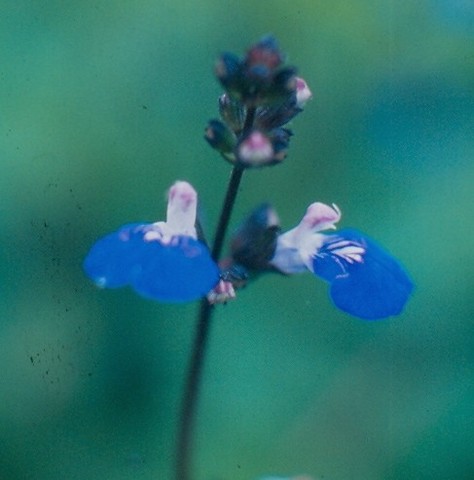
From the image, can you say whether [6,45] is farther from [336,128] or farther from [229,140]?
[229,140]

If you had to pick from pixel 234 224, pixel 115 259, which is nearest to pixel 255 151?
pixel 115 259

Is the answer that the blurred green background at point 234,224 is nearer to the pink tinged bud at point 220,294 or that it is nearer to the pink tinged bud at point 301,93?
the pink tinged bud at point 220,294

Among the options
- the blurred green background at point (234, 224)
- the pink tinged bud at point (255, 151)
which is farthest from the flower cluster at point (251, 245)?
the blurred green background at point (234, 224)

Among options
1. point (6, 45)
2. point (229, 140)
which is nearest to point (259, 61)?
point (229, 140)

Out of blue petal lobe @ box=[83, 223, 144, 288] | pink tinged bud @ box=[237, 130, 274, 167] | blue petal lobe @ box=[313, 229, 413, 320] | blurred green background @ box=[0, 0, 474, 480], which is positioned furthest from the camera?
blurred green background @ box=[0, 0, 474, 480]

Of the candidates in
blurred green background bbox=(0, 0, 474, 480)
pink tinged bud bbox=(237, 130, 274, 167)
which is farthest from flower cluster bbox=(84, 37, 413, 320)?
blurred green background bbox=(0, 0, 474, 480)

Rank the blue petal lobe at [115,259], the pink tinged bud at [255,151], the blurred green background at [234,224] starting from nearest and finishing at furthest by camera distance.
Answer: the pink tinged bud at [255,151] < the blue petal lobe at [115,259] < the blurred green background at [234,224]

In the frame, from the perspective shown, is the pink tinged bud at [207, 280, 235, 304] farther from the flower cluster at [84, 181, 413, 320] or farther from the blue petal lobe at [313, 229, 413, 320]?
the blue petal lobe at [313, 229, 413, 320]
